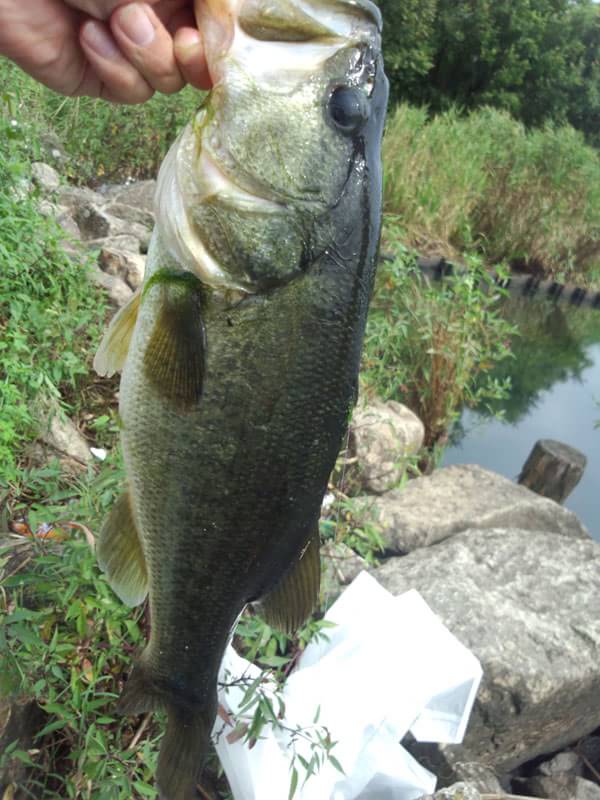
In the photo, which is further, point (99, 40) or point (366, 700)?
point (366, 700)

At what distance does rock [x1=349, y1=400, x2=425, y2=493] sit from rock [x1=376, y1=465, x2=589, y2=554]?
0.51 feet

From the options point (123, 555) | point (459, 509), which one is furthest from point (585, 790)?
point (123, 555)

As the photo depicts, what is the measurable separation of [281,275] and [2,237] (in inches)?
99.3

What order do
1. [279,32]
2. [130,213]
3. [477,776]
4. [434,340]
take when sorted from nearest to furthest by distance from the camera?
[279,32] < [477,776] < [434,340] < [130,213]

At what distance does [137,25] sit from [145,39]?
0.11ft

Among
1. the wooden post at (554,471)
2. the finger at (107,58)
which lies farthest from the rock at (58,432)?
the wooden post at (554,471)

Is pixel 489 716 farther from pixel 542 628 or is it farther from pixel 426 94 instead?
pixel 426 94

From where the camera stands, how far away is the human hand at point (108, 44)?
1.49 meters

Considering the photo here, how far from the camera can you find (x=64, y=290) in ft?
12.5

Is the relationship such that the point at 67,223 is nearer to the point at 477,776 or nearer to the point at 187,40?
the point at 187,40

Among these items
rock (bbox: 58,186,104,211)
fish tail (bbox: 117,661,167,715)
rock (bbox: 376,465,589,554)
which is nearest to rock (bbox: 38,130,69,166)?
rock (bbox: 58,186,104,211)

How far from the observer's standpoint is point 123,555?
1.57 metres

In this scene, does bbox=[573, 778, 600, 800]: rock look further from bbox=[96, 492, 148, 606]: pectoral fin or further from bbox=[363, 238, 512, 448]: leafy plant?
bbox=[96, 492, 148, 606]: pectoral fin

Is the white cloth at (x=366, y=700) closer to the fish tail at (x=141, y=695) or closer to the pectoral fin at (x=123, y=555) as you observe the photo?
the fish tail at (x=141, y=695)
